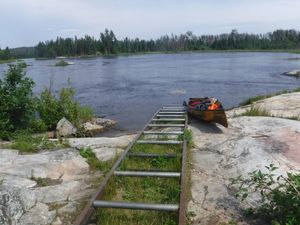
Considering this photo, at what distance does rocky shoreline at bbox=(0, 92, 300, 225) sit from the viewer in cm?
424

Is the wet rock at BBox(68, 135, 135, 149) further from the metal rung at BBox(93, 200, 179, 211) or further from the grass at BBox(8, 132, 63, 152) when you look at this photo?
the metal rung at BBox(93, 200, 179, 211)

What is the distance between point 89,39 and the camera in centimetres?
12694

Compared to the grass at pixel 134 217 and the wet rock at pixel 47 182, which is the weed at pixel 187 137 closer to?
the wet rock at pixel 47 182

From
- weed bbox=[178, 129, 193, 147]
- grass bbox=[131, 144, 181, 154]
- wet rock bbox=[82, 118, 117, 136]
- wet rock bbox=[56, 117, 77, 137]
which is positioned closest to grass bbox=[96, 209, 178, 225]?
grass bbox=[131, 144, 181, 154]

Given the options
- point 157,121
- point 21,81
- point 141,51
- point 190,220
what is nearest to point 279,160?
point 190,220

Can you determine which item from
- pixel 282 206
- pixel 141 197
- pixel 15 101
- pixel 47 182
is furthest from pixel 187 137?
pixel 15 101

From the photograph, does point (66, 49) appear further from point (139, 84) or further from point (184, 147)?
point (184, 147)

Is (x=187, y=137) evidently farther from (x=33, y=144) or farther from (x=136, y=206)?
(x=136, y=206)

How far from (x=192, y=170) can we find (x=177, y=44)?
139 m

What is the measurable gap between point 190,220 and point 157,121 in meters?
6.46

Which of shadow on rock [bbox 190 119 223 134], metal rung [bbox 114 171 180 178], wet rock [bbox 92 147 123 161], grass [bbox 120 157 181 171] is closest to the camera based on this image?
metal rung [bbox 114 171 180 178]

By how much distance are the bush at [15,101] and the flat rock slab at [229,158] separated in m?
5.03

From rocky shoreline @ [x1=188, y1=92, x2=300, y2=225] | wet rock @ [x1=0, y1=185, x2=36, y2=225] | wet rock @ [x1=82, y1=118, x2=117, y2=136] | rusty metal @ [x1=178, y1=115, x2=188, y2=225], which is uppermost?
wet rock @ [x1=0, y1=185, x2=36, y2=225]

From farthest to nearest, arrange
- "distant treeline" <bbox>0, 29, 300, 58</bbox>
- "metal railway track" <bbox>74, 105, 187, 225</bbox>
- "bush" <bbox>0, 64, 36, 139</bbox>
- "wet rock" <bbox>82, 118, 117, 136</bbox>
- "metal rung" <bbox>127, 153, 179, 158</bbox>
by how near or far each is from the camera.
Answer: "distant treeline" <bbox>0, 29, 300, 58</bbox> → "wet rock" <bbox>82, 118, 117, 136</bbox> → "bush" <bbox>0, 64, 36, 139</bbox> → "metal rung" <bbox>127, 153, 179, 158</bbox> → "metal railway track" <bbox>74, 105, 187, 225</bbox>
